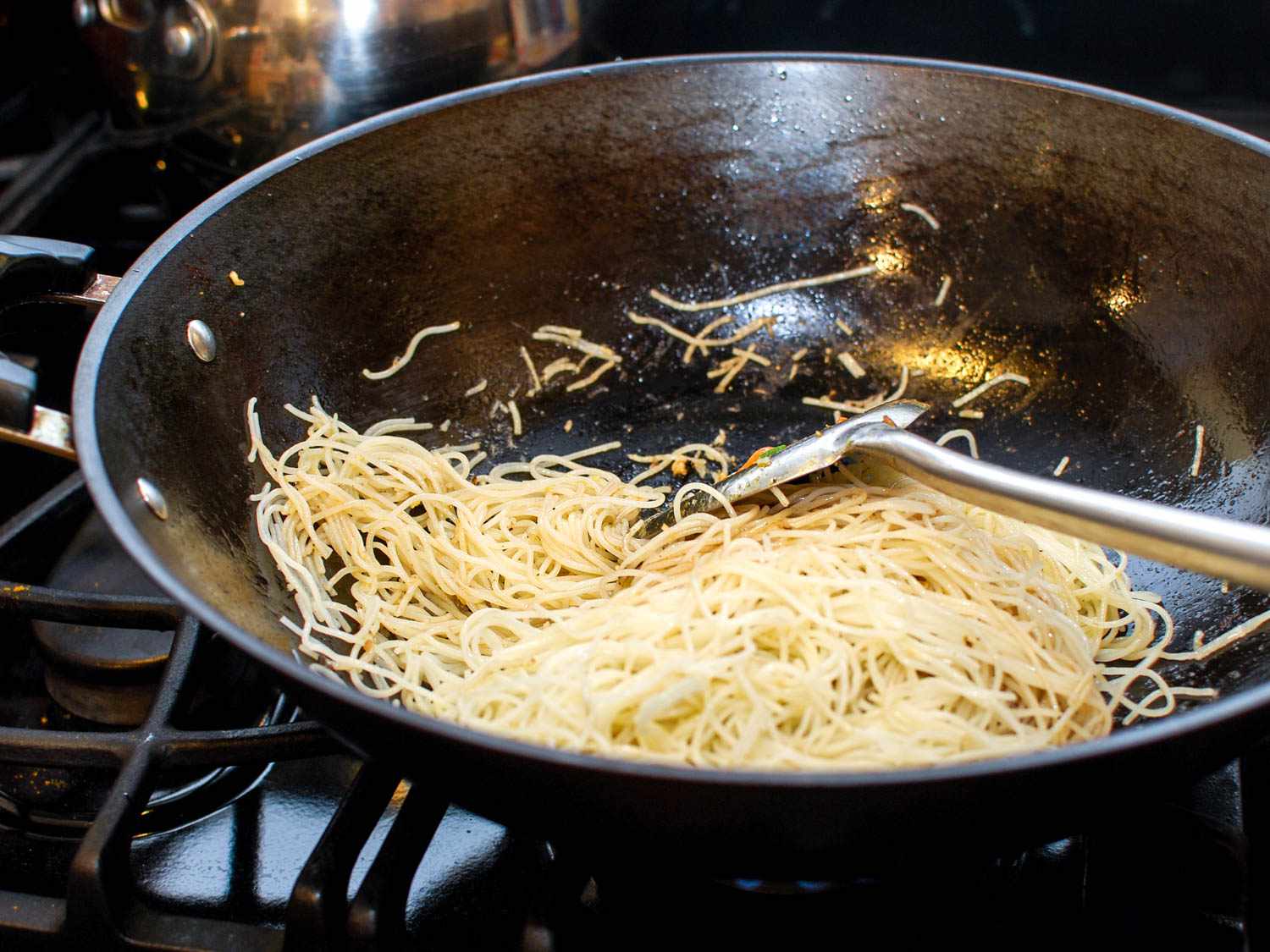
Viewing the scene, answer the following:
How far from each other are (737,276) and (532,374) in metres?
0.39

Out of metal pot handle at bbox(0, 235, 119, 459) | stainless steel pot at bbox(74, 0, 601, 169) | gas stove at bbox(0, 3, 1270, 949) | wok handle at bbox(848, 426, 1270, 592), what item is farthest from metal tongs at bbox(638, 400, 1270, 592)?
stainless steel pot at bbox(74, 0, 601, 169)

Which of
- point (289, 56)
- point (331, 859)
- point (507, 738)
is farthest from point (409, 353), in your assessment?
point (507, 738)

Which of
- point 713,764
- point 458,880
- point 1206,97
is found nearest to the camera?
point 713,764

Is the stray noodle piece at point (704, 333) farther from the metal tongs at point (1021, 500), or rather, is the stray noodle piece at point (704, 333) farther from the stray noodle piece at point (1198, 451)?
the stray noodle piece at point (1198, 451)

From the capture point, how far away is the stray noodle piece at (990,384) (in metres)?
1.68

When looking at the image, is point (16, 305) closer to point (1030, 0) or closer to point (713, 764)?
point (713, 764)

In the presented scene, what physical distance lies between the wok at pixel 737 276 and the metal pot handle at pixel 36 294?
0.21 feet

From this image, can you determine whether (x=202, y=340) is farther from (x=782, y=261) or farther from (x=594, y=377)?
(x=782, y=261)

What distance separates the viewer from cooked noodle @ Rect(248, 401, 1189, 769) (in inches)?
43.3

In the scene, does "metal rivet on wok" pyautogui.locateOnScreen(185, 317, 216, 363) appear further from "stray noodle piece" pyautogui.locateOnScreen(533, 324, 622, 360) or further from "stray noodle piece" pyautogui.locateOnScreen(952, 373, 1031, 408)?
"stray noodle piece" pyautogui.locateOnScreen(952, 373, 1031, 408)

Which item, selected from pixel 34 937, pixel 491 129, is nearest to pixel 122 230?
pixel 491 129

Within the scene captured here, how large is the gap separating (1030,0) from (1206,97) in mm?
454

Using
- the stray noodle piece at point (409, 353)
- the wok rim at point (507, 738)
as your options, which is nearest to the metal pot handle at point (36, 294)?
the wok rim at point (507, 738)

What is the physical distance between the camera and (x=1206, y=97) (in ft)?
7.95
